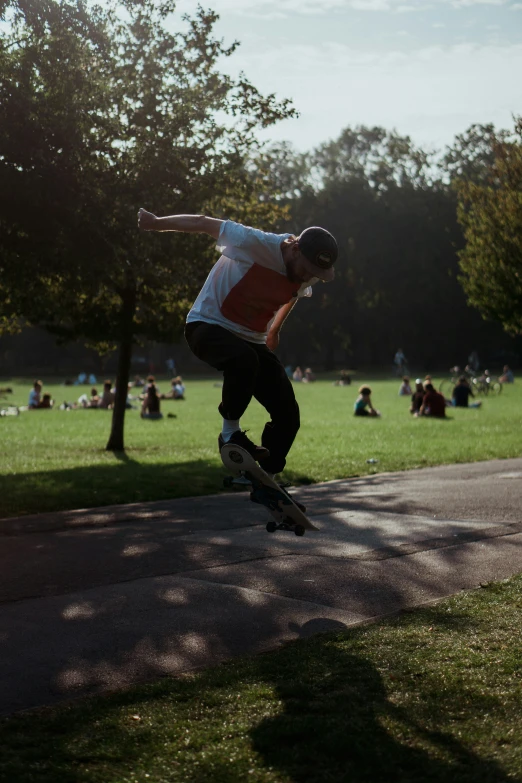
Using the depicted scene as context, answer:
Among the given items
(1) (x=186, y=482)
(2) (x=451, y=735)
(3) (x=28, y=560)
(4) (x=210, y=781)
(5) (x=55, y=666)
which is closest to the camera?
(4) (x=210, y=781)

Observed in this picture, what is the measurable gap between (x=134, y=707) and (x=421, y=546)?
431cm

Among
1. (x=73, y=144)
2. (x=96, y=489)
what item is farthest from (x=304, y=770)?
(x=73, y=144)

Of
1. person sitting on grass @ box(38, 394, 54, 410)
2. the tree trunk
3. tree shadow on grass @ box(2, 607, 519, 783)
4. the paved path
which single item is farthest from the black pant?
person sitting on grass @ box(38, 394, 54, 410)

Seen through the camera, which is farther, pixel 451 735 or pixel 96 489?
pixel 96 489

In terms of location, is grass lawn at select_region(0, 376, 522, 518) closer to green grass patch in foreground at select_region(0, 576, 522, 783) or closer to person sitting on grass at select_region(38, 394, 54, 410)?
person sitting on grass at select_region(38, 394, 54, 410)

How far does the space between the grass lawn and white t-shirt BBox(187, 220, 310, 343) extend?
19.2 ft

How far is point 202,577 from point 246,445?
935 mm

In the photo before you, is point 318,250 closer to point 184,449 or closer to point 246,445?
point 246,445

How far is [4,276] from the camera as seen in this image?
1523cm

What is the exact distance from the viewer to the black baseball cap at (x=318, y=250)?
639cm

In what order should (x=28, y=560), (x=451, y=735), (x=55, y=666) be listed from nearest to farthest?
1. (x=451, y=735)
2. (x=55, y=666)
3. (x=28, y=560)

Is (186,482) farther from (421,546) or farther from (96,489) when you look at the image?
(421,546)

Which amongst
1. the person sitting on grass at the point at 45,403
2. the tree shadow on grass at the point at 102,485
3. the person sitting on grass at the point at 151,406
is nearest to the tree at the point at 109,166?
the tree shadow on grass at the point at 102,485

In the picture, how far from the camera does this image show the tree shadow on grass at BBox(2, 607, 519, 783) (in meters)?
3.57
